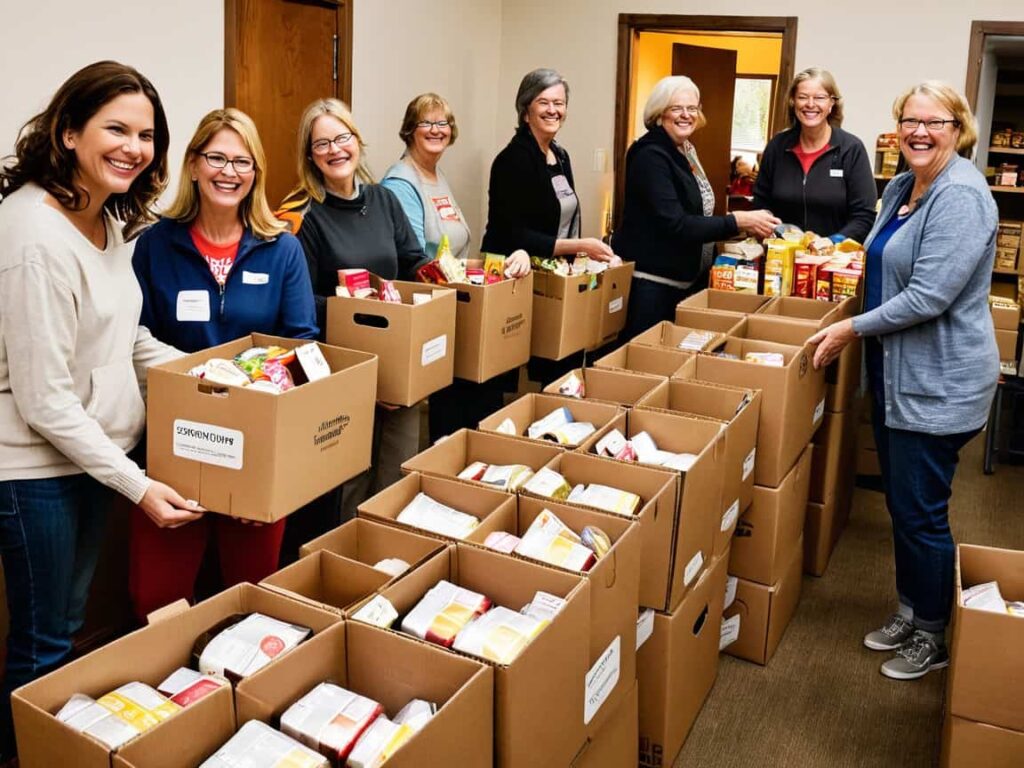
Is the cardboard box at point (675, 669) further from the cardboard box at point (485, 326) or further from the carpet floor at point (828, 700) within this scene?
the cardboard box at point (485, 326)

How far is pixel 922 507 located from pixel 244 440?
1.74 m

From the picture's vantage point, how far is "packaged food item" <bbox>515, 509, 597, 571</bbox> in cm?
167

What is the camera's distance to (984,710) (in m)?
1.86

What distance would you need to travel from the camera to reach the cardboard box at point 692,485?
6.43ft

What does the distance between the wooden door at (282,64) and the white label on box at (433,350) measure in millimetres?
1585

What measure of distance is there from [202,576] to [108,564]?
0.25 m

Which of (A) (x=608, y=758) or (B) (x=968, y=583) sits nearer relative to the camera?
(A) (x=608, y=758)

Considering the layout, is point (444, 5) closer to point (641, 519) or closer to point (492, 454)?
point (492, 454)

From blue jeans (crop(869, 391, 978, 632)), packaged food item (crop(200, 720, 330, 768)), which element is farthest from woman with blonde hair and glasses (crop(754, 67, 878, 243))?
packaged food item (crop(200, 720, 330, 768))

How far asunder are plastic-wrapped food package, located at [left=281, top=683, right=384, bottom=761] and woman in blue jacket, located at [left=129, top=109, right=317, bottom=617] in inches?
33.7

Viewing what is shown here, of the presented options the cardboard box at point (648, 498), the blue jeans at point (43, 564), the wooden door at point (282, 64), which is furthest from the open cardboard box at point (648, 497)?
the wooden door at point (282, 64)

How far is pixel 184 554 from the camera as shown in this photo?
6.97ft

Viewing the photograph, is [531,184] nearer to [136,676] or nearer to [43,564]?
[43,564]

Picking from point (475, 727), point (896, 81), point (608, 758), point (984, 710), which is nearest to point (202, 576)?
point (608, 758)
